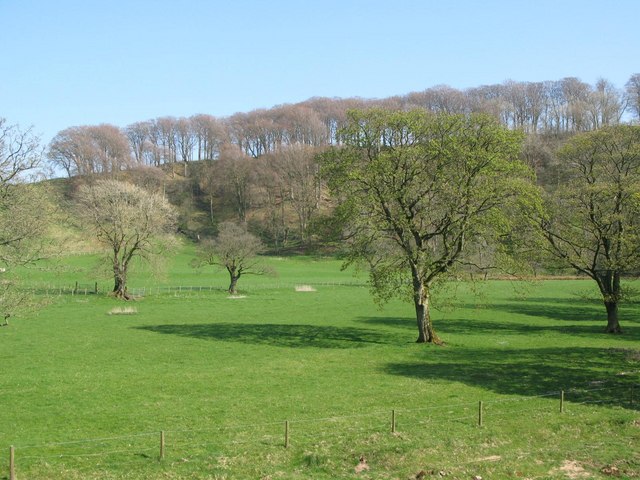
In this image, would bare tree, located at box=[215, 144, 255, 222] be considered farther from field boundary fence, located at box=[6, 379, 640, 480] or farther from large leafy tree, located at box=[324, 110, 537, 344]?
field boundary fence, located at box=[6, 379, 640, 480]

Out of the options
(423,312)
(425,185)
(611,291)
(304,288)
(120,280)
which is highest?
(425,185)

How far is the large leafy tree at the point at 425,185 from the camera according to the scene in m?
37.8

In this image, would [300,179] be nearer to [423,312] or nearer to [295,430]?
[423,312]

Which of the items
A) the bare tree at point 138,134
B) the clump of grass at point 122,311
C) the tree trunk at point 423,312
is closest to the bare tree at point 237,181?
the bare tree at point 138,134

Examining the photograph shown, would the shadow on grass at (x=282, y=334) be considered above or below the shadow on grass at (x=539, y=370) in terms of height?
below

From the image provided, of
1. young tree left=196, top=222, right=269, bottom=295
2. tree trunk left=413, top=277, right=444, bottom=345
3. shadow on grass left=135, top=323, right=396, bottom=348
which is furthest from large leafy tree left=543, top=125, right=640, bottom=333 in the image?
young tree left=196, top=222, right=269, bottom=295

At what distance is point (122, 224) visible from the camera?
232 ft

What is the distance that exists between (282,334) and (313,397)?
65.6 ft

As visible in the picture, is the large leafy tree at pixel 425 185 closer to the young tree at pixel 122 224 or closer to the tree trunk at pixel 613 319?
the tree trunk at pixel 613 319

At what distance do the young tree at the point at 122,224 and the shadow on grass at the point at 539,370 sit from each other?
144 ft

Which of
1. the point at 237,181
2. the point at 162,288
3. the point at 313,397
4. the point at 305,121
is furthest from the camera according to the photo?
the point at 305,121

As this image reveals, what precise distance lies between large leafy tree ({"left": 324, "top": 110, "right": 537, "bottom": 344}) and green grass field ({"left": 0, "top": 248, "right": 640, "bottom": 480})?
243 inches

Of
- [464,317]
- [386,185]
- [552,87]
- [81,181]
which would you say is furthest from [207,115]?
[386,185]

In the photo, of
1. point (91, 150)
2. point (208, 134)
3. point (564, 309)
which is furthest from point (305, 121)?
point (564, 309)
